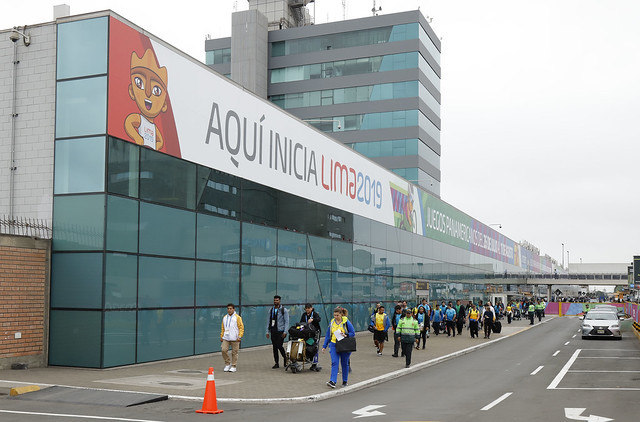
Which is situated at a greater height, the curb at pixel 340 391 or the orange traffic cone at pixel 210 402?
the orange traffic cone at pixel 210 402

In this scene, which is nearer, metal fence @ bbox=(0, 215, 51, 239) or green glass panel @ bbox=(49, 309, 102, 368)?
green glass panel @ bbox=(49, 309, 102, 368)

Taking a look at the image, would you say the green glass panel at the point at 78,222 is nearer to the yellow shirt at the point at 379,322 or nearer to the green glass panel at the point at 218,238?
the green glass panel at the point at 218,238

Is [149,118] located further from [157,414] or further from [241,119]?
[157,414]

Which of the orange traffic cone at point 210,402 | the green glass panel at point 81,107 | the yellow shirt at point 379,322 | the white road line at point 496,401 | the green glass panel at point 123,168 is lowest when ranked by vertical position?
the white road line at point 496,401

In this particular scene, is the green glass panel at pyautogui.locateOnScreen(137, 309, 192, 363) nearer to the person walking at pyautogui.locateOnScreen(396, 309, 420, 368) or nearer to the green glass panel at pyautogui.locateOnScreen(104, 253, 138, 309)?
the green glass panel at pyautogui.locateOnScreen(104, 253, 138, 309)

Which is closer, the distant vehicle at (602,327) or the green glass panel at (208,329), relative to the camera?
the green glass panel at (208,329)

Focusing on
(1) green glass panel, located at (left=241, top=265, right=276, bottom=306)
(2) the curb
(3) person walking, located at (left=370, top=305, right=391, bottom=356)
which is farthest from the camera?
(1) green glass panel, located at (left=241, top=265, right=276, bottom=306)

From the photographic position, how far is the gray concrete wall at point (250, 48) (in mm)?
73375

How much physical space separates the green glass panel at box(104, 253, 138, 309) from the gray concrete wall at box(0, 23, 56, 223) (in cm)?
221

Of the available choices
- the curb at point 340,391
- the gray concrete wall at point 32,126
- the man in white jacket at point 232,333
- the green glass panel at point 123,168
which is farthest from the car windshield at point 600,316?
the gray concrete wall at point 32,126

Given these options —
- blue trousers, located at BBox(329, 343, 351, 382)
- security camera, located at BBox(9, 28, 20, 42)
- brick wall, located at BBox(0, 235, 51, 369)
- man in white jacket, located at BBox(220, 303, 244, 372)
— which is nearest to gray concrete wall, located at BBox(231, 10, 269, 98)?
security camera, located at BBox(9, 28, 20, 42)

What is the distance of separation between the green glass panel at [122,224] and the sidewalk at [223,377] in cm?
316

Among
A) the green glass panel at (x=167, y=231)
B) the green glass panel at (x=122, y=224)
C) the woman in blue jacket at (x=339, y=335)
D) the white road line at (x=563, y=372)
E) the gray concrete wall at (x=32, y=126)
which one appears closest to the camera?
the woman in blue jacket at (x=339, y=335)

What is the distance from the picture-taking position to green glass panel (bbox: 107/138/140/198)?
17.9m
